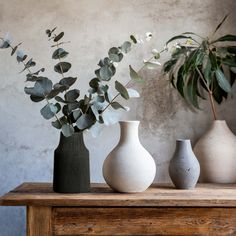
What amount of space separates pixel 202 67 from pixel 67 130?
0.87m

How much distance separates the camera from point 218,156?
7.48ft

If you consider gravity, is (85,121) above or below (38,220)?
above

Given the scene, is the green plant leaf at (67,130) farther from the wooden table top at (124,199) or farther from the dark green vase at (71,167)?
the wooden table top at (124,199)

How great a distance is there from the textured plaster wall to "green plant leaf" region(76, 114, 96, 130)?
0.59 meters

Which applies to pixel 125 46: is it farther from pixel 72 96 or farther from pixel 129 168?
pixel 129 168

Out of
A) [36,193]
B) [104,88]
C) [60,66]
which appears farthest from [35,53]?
[36,193]

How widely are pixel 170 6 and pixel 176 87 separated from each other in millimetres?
486

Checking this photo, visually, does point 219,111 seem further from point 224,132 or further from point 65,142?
point 65,142

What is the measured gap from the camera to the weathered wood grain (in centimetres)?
180

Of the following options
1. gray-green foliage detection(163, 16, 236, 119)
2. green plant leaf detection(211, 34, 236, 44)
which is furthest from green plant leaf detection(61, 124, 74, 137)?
green plant leaf detection(211, 34, 236, 44)

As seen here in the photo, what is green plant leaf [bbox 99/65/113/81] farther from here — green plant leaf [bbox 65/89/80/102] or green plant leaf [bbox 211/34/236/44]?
green plant leaf [bbox 211/34/236/44]

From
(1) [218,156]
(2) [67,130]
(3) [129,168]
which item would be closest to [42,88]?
(2) [67,130]

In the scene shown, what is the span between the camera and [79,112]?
1.95 m

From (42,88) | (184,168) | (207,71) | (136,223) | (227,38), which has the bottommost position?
(136,223)
